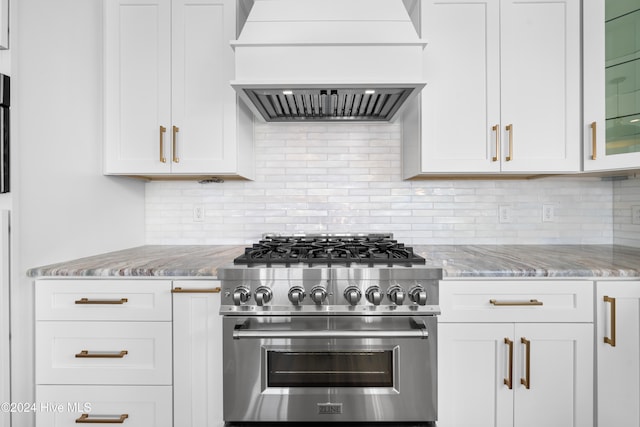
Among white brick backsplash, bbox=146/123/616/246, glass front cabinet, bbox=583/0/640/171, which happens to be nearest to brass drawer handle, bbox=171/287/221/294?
white brick backsplash, bbox=146/123/616/246

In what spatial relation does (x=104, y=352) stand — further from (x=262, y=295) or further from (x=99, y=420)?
(x=262, y=295)

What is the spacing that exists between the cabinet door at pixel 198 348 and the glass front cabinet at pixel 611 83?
195 centimetres

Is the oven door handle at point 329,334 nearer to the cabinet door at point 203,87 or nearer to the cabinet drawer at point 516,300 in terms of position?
the cabinet drawer at point 516,300

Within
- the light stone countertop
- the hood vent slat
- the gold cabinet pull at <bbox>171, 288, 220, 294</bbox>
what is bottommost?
the gold cabinet pull at <bbox>171, 288, 220, 294</bbox>

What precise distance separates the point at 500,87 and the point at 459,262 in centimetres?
93

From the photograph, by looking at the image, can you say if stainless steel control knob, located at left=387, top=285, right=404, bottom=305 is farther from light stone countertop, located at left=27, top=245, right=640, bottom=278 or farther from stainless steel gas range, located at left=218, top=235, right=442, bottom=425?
light stone countertop, located at left=27, top=245, right=640, bottom=278

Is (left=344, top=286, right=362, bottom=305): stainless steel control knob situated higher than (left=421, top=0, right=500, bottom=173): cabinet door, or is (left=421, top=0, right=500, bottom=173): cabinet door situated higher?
(left=421, top=0, right=500, bottom=173): cabinet door

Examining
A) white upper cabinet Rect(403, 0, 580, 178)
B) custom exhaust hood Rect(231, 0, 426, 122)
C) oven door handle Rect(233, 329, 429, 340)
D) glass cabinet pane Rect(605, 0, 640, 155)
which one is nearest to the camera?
oven door handle Rect(233, 329, 429, 340)

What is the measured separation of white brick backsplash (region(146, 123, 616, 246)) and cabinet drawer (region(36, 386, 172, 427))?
3.26ft

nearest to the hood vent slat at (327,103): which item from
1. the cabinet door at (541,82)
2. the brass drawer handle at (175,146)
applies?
the brass drawer handle at (175,146)

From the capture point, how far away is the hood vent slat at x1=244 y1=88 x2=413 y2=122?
180 centimetres

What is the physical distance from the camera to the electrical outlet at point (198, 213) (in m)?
2.35

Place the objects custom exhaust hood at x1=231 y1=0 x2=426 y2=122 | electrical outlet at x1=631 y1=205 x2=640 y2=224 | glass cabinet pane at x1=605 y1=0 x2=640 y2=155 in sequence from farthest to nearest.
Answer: electrical outlet at x1=631 y1=205 x2=640 y2=224
glass cabinet pane at x1=605 y1=0 x2=640 y2=155
custom exhaust hood at x1=231 y1=0 x2=426 y2=122

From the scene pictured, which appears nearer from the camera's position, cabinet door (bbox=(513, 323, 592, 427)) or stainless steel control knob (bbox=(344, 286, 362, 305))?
stainless steel control knob (bbox=(344, 286, 362, 305))
